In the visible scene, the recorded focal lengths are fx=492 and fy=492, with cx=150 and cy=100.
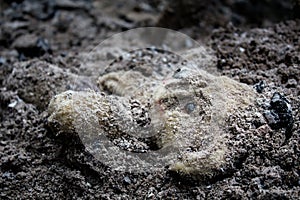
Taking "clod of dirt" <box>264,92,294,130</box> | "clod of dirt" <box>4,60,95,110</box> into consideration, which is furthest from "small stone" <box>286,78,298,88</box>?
"clod of dirt" <box>4,60,95,110</box>

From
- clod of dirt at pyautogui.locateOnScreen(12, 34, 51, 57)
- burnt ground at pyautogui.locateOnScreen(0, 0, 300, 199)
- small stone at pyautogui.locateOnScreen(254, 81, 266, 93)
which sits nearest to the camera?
burnt ground at pyautogui.locateOnScreen(0, 0, 300, 199)

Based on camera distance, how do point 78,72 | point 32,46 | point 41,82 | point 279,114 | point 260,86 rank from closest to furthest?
point 279,114 → point 260,86 → point 41,82 → point 78,72 → point 32,46

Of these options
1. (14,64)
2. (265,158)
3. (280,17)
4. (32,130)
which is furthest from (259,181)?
(280,17)

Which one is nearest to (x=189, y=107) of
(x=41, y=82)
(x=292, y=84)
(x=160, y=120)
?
(x=160, y=120)

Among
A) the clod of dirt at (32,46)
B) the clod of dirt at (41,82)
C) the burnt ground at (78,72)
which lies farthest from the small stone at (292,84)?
the clod of dirt at (32,46)

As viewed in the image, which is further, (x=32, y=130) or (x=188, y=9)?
(x=188, y=9)

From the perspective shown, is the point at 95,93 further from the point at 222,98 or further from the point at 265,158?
the point at 265,158

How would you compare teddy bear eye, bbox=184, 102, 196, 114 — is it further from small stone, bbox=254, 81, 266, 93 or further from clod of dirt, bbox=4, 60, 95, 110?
clod of dirt, bbox=4, 60, 95, 110

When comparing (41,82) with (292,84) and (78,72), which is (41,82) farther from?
(292,84)
